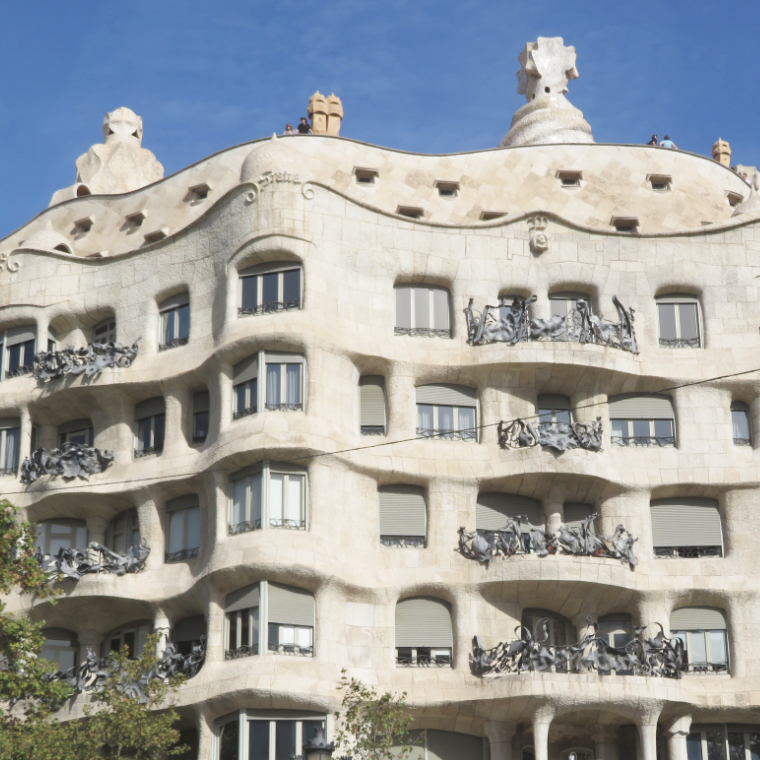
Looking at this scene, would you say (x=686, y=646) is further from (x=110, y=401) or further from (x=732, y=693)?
(x=110, y=401)

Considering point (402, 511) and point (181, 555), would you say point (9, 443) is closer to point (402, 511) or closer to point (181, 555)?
point (181, 555)

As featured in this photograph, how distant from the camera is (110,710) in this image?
134ft

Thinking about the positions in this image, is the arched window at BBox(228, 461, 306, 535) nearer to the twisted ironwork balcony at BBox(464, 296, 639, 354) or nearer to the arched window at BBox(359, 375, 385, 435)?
the arched window at BBox(359, 375, 385, 435)

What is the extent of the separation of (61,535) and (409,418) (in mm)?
10325

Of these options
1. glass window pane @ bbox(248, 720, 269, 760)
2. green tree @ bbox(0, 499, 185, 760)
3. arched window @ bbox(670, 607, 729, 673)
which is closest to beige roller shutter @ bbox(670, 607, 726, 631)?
arched window @ bbox(670, 607, 729, 673)

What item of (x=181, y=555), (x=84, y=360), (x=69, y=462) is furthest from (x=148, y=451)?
(x=181, y=555)

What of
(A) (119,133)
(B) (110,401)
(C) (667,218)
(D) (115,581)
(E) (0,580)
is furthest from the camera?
(A) (119,133)

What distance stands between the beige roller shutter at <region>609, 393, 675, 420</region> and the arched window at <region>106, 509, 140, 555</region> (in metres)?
13.2

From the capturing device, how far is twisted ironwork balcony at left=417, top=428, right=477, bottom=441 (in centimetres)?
4400

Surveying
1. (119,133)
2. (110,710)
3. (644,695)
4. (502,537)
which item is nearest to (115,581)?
(110,710)

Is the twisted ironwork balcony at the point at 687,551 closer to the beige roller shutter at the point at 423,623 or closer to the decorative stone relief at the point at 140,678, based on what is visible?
the beige roller shutter at the point at 423,623

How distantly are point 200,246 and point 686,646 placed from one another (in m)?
16.9

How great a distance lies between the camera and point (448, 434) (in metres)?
44.2

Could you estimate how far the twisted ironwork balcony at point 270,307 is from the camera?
43562 millimetres
